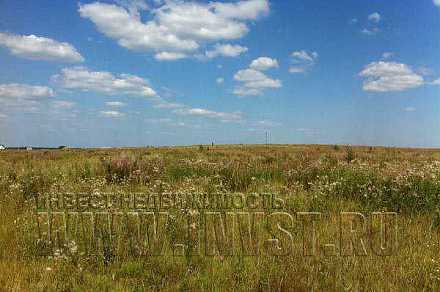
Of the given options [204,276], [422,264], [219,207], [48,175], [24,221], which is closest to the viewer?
[204,276]

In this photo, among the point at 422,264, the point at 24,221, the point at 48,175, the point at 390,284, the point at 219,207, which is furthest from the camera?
the point at 48,175

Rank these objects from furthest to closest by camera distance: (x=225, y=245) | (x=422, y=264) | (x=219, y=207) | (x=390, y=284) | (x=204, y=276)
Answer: (x=219, y=207) < (x=225, y=245) < (x=422, y=264) < (x=204, y=276) < (x=390, y=284)

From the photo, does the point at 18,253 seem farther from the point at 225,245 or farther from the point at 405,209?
the point at 405,209

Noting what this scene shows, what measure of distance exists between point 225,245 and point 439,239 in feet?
10.5

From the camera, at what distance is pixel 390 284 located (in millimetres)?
4391

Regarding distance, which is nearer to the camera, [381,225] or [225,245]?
[225,245]

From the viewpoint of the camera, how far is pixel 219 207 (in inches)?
295

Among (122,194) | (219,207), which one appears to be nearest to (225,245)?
(219,207)

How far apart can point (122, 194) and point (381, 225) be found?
4.73 m

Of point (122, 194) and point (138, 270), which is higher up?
point (122, 194)

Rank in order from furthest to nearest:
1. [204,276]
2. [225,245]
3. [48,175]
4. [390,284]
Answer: [48,175] < [225,245] < [204,276] < [390,284]

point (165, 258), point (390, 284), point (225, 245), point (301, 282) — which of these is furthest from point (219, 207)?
point (390, 284)

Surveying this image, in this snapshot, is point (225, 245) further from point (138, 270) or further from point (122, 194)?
point (122, 194)

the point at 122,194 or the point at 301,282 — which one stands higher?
the point at 122,194
